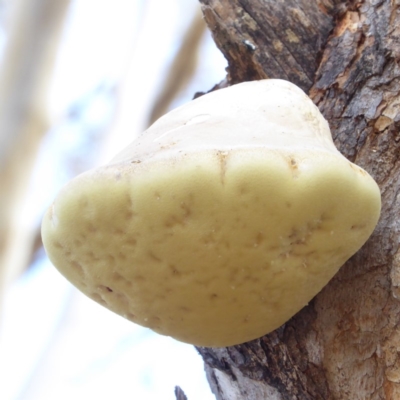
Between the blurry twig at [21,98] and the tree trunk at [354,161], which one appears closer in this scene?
the tree trunk at [354,161]

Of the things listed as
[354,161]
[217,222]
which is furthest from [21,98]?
[217,222]

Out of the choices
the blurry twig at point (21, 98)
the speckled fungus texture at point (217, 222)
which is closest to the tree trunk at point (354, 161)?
the speckled fungus texture at point (217, 222)

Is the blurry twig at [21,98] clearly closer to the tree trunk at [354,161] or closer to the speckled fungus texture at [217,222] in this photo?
the tree trunk at [354,161]

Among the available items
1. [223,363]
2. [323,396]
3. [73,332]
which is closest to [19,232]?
[73,332]

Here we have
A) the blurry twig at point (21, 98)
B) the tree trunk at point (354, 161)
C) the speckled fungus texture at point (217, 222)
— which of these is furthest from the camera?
the blurry twig at point (21, 98)

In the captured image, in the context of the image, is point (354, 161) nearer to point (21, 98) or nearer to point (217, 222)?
point (217, 222)

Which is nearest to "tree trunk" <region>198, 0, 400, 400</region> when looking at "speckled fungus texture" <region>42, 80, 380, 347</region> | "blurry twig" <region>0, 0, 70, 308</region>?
"speckled fungus texture" <region>42, 80, 380, 347</region>
